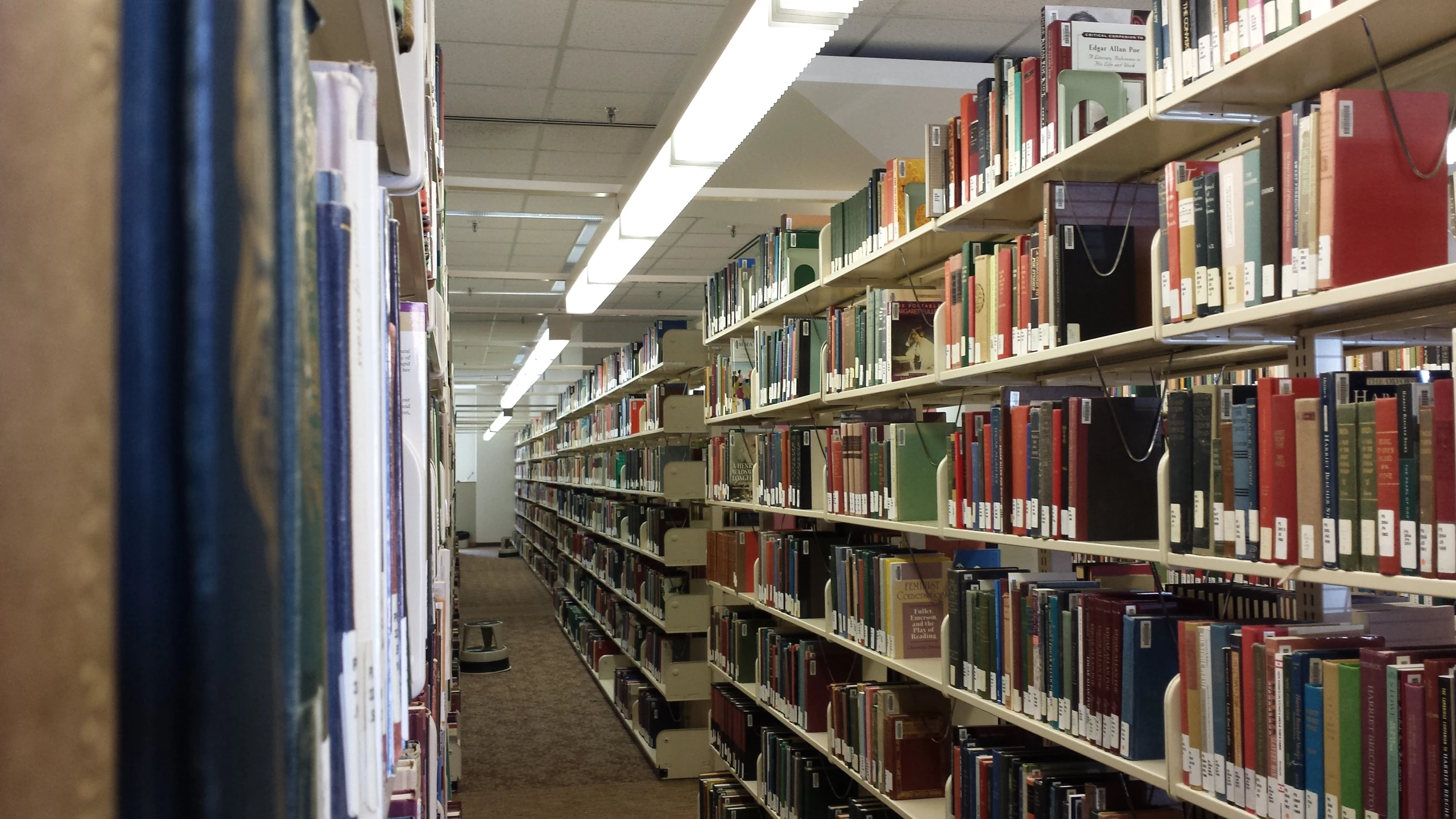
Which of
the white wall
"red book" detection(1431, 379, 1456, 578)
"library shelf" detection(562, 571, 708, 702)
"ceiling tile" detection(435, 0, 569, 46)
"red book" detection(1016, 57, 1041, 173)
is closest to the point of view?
"red book" detection(1431, 379, 1456, 578)

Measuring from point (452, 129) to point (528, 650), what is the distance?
5.77m

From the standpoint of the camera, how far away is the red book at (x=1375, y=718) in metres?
1.54

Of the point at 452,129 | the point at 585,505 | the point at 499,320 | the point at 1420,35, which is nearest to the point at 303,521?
the point at 1420,35

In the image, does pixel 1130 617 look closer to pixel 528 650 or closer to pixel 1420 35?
pixel 1420 35

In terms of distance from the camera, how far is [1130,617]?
2105 millimetres

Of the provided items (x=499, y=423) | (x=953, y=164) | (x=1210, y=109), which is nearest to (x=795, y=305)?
(x=953, y=164)

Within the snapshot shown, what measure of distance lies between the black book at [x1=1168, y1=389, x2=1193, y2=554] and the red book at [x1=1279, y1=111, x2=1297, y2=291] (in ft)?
0.93

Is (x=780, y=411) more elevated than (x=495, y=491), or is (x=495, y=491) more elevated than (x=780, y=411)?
(x=780, y=411)

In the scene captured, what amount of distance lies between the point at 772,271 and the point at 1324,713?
313cm

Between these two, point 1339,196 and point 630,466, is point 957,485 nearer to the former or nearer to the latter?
point 1339,196

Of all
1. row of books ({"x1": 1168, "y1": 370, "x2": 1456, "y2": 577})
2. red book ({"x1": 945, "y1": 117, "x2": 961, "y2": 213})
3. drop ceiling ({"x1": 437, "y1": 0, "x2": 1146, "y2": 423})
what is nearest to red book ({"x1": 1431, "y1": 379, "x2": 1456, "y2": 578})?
row of books ({"x1": 1168, "y1": 370, "x2": 1456, "y2": 577})

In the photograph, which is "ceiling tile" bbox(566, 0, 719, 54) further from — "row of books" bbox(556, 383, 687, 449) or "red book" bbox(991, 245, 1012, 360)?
"row of books" bbox(556, 383, 687, 449)

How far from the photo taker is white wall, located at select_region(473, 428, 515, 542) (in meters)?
25.4

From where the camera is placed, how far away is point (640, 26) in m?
4.66
